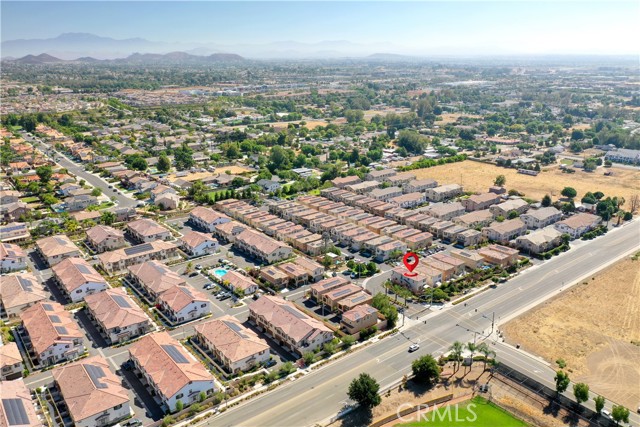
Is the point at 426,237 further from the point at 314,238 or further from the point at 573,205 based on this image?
the point at 573,205

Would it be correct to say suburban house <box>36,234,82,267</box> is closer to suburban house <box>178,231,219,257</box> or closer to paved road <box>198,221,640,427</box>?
suburban house <box>178,231,219,257</box>

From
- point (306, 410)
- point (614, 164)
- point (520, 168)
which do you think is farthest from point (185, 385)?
point (614, 164)

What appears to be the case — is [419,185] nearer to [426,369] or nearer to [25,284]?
[426,369]

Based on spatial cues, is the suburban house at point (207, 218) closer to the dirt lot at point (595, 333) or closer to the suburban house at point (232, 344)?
the suburban house at point (232, 344)

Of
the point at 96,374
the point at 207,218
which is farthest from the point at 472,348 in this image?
the point at 207,218

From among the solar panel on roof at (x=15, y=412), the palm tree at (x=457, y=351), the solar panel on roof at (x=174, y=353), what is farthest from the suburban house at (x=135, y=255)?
the palm tree at (x=457, y=351)
